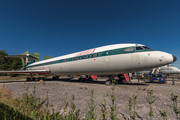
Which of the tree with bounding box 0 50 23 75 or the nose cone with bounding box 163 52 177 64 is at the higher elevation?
the tree with bounding box 0 50 23 75

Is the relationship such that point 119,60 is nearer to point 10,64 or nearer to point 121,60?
point 121,60

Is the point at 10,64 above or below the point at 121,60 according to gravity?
above

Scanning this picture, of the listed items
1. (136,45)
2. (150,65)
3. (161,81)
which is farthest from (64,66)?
(161,81)

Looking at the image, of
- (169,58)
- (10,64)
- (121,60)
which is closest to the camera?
(169,58)

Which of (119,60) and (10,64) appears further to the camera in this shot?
(10,64)

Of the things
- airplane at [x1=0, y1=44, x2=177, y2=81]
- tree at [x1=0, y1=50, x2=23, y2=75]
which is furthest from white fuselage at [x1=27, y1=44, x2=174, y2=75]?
tree at [x1=0, y1=50, x2=23, y2=75]

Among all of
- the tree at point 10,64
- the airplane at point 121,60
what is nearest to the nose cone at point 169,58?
the airplane at point 121,60

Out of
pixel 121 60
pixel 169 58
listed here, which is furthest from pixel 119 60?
pixel 169 58

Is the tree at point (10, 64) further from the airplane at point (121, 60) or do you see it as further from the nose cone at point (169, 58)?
the nose cone at point (169, 58)

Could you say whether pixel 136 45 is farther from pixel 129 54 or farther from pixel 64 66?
pixel 64 66

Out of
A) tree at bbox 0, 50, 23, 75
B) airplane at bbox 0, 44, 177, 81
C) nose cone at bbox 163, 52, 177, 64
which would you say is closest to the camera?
nose cone at bbox 163, 52, 177, 64

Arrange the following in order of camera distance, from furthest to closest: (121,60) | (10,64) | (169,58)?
(10,64)
(121,60)
(169,58)

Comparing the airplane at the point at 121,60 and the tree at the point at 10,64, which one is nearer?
the airplane at the point at 121,60

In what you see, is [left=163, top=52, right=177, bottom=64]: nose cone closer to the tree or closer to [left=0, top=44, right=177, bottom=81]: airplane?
[left=0, top=44, right=177, bottom=81]: airplane
